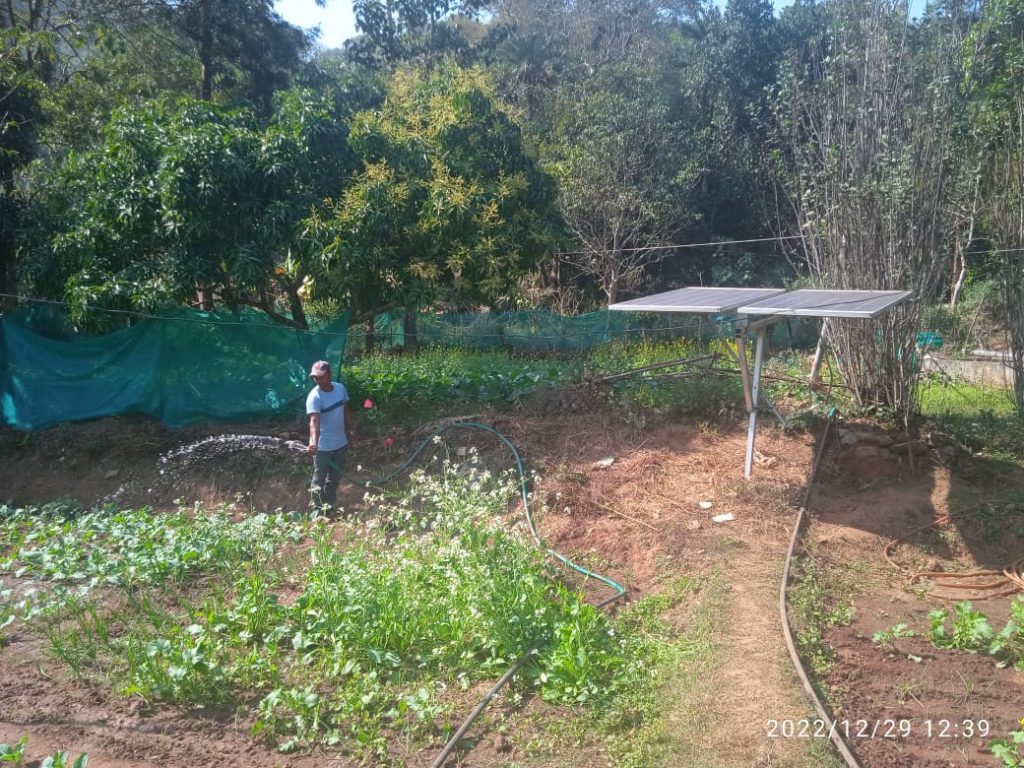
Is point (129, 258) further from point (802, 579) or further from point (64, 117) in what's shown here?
point (802, 579)

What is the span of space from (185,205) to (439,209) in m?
2.87

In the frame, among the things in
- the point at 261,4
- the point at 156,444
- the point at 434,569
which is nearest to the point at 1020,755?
the point at 434,569

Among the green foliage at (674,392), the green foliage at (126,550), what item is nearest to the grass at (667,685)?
the green foliage at (126,550)

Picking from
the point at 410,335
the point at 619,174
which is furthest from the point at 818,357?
the point at 619,174

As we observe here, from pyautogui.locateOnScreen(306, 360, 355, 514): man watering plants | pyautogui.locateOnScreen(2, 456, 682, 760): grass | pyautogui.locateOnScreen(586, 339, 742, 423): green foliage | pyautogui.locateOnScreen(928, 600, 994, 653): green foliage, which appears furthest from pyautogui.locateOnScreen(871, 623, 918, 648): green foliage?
pyautogui.locateOnScreen(306, 360, 355, 514): man watering plants

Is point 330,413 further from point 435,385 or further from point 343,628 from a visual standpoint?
point 343,628

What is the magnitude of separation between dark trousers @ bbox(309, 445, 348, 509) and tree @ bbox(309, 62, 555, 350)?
249cm

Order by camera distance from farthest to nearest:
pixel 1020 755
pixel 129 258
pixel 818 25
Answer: pixel 818 25 → pixel 129 258 → pixel 1020 755

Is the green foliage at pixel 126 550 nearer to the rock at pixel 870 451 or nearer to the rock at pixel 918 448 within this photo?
the rock at pixel 870 451

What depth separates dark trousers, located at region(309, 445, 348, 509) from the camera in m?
7.25

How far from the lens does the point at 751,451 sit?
7020 mm

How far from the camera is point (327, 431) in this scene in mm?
7238

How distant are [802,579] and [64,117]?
1356cm

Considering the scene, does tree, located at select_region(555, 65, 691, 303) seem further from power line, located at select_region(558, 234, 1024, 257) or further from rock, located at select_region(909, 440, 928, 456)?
rock, located at select_region(909, 440, 928, 456)
